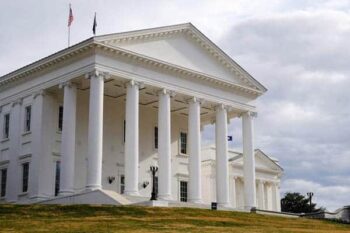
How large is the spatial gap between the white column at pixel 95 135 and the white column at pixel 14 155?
29.6 ft

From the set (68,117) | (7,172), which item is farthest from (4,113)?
(68,117)

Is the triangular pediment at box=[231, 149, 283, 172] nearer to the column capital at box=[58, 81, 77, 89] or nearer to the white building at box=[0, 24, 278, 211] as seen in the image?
the white building at box=[0, 24, 278, 211]

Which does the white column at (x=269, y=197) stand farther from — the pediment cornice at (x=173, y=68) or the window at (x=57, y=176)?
the window at (x=57, y=176)

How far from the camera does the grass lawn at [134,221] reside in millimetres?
29469

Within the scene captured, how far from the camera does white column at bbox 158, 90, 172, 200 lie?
1854 inches

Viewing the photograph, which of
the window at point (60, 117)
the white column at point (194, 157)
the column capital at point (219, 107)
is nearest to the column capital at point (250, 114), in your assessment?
the column capital at point (219, 107)

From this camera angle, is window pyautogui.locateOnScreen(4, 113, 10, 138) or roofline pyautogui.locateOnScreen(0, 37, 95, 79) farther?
window pyautogui.locateOnScreen(4, 113, 10, 138)

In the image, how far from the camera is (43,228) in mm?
28875

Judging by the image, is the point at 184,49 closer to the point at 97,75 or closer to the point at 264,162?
the point at 97,75

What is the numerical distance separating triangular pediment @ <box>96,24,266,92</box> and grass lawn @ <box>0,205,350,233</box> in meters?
13.0

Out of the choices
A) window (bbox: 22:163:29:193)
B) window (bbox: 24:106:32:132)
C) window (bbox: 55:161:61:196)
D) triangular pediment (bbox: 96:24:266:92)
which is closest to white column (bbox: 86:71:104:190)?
triangular pediment (bbox: 96:24:266:92)

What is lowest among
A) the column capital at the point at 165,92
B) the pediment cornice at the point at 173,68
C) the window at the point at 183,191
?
the window at the point at 183,191

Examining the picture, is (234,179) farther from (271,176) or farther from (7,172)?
(7,172)

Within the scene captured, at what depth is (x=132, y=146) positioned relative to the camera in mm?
45375
